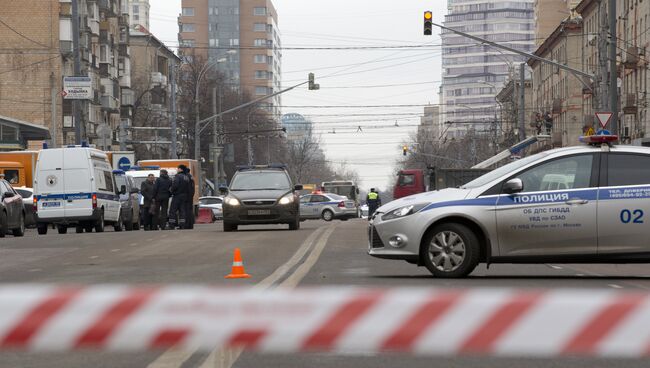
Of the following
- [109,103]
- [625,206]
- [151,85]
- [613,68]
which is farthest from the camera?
[151,85]

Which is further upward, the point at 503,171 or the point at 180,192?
the point at 503,171

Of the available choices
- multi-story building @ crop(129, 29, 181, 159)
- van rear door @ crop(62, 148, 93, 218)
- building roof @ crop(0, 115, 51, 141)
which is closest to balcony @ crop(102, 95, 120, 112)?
multi-story building @ crop(129, 29, 181, 159)

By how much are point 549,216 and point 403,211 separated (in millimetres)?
1674

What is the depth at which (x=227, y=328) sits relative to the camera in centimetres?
341

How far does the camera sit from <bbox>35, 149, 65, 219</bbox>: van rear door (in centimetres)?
3541

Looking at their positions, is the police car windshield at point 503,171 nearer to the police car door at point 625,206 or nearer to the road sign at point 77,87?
the police car door at point 625,206

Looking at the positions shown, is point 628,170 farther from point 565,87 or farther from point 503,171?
point 565,87

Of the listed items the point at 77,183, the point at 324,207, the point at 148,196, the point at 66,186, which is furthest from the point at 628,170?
the point at 324,207

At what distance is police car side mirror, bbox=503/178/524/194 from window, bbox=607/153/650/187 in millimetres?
1002

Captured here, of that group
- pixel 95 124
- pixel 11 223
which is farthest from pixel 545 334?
pixel 95 124

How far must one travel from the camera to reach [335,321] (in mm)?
3385

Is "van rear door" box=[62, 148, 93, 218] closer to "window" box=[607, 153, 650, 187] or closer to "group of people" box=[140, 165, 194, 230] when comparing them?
"group of people" box=[140, 165, 194, 230]

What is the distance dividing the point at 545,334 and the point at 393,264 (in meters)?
14.6

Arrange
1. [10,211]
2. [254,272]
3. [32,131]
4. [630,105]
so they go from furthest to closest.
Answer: [32,131]
[630,105]
[10,211]
[254,272]
